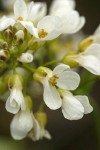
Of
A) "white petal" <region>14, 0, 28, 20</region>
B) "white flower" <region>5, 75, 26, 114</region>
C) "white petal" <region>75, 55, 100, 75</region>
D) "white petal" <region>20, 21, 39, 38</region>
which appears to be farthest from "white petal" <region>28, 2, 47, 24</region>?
"white flower" <region>5, 75, 26, 114</region>

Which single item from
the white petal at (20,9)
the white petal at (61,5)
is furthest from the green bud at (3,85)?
the white petal at (61,5)

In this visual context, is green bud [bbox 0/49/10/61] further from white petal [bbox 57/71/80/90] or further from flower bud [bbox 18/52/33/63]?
white petal [bbox 57/71/80/90]

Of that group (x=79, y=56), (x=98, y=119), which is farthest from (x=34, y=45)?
(x=98, y=119)

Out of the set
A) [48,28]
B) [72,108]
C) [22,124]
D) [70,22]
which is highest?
[48,28]

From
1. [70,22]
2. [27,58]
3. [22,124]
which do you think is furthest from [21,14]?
[22,124]

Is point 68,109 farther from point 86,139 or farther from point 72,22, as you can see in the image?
point 86,139

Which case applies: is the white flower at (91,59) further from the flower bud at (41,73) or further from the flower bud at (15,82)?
the flower bud at (15,82)

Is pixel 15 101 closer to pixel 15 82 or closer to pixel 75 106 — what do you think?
pixel 15 82
